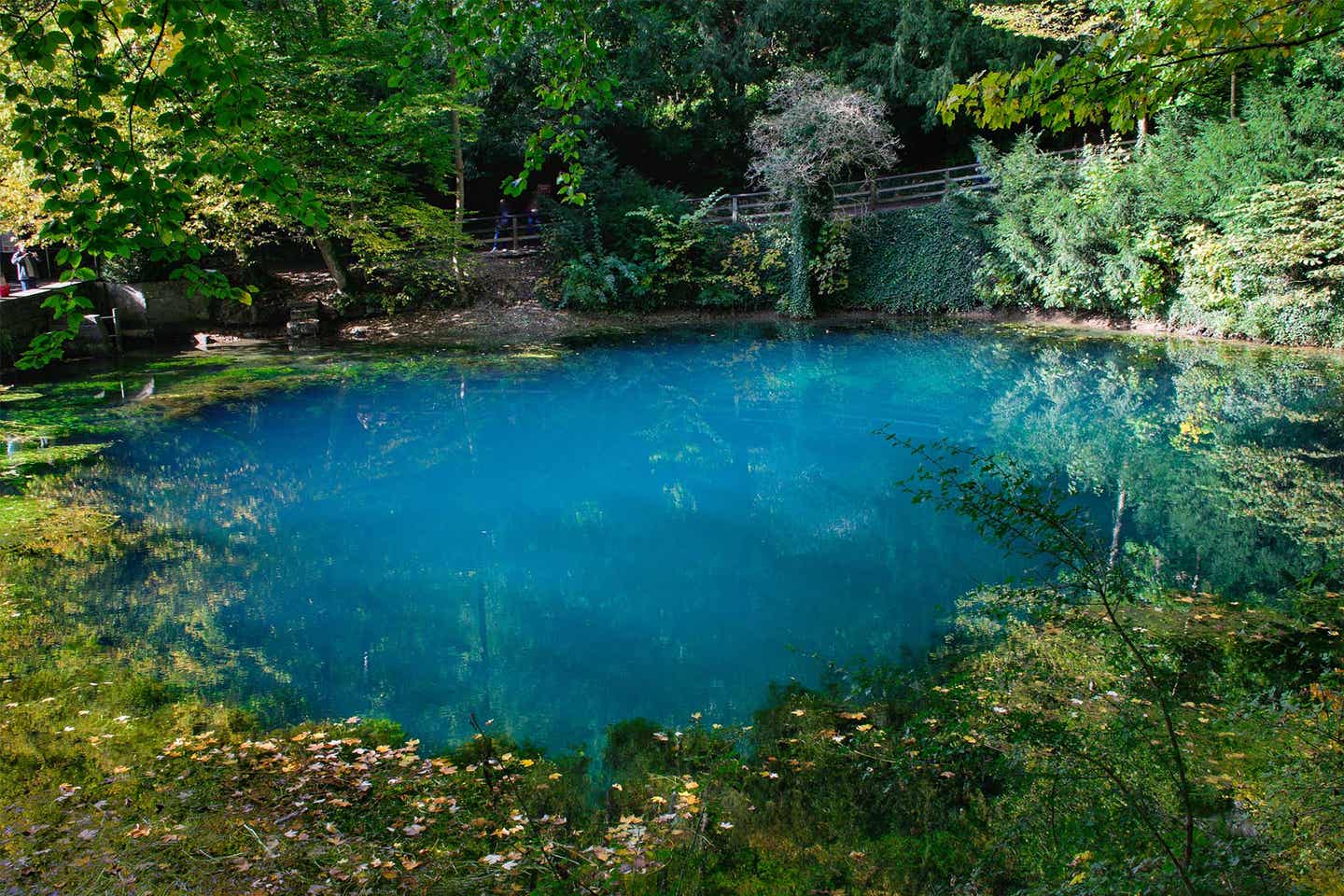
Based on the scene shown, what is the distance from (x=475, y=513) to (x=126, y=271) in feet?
50.1

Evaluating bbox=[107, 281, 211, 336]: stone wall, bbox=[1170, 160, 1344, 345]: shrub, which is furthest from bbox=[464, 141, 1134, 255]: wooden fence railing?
bbox=[1170, 160, 1344, 345]: shrub

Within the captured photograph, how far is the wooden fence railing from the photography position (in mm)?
22016

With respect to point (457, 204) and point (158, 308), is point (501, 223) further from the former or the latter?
point (158, 308)

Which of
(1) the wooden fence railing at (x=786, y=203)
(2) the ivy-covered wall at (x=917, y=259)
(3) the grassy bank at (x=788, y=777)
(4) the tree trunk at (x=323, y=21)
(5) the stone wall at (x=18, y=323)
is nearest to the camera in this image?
(3) the grassy bank at (x=788, y=777)

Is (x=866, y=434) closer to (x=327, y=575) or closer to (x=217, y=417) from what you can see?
(x=327, y=575)

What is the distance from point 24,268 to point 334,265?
6.07 metres

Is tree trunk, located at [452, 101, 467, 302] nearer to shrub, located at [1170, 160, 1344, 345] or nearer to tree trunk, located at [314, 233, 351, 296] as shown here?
tree trunk, located at [314, 233, 351, 296]

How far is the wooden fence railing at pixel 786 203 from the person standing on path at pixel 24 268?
9.23m

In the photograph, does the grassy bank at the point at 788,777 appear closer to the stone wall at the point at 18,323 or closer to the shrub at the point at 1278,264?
the shrub at the point at 1278,264

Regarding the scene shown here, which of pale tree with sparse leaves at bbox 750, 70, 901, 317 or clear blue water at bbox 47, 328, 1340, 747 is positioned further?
pale tree with sparse leaves at bbox 750, 70, 901, 317

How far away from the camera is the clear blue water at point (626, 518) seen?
5355 mm

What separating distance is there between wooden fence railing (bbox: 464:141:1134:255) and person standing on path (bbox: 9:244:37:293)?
923 centimetres

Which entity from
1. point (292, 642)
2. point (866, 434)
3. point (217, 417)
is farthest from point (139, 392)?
point (866, 434)

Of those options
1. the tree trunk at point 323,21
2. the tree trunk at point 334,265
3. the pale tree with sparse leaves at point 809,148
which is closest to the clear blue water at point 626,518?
the tree trunk at point 334,265
